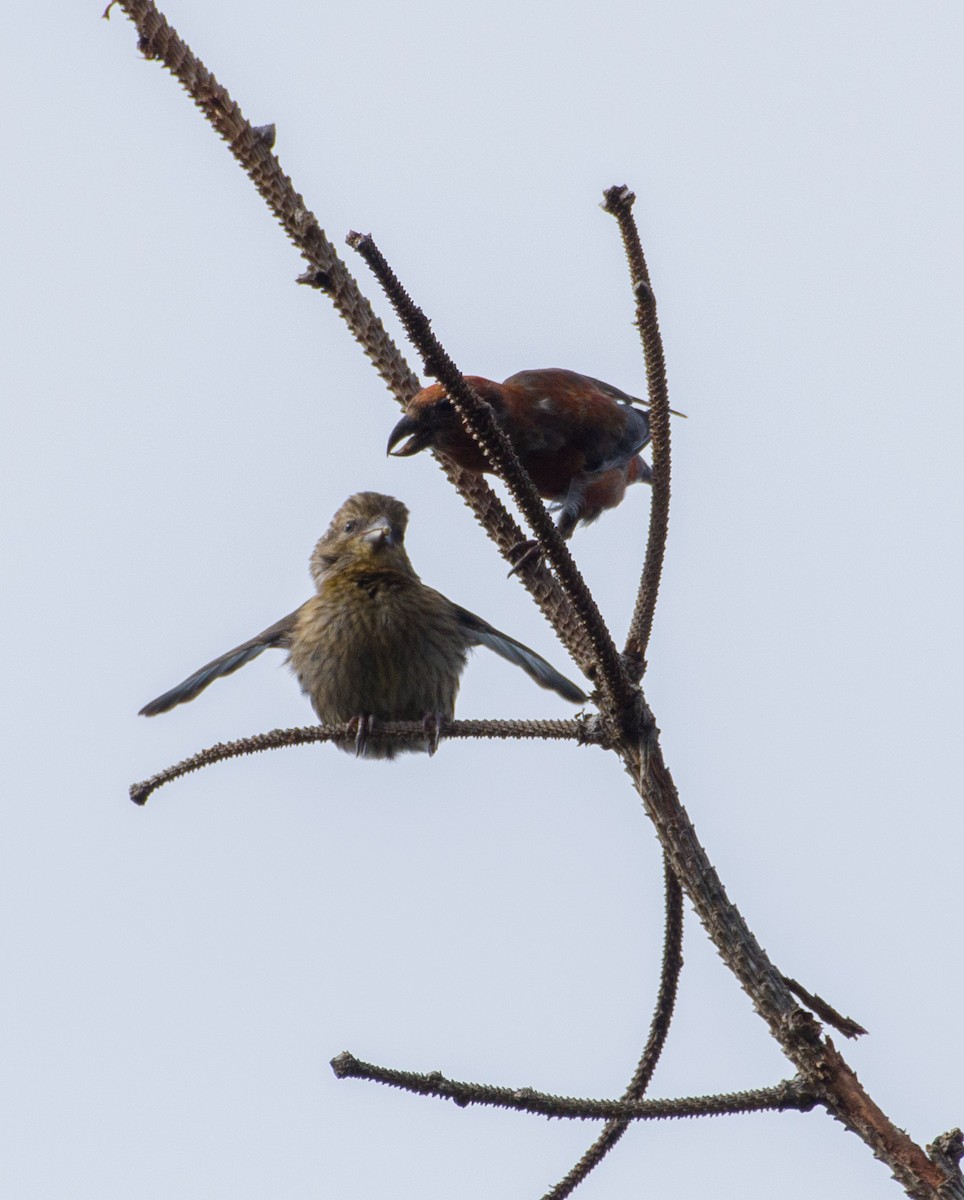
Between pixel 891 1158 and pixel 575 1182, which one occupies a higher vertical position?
pixel 575 1182

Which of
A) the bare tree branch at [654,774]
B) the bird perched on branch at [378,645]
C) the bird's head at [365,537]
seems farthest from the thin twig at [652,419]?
the bird's head at [365,537]

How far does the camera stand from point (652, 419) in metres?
2.92

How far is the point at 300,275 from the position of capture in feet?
10.6

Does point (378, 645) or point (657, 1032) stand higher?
point (378, 645)

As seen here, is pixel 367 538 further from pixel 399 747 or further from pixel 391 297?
pixel 391 297

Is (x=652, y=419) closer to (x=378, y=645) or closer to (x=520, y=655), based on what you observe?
(x=520, y=655)

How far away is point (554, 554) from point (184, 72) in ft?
4.87

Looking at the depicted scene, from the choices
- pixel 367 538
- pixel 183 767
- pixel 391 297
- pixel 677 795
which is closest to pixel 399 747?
pixel 367 538

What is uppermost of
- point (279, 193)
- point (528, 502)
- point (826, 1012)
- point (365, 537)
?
point (365, 537)

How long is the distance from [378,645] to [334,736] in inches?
90.8

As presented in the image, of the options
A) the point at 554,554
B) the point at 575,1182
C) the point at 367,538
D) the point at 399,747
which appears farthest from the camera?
the point at 367,538

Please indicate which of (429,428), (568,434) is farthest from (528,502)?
(568,434)

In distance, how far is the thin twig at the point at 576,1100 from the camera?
222 cm

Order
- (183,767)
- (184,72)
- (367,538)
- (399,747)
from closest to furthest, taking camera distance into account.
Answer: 1. (183,767)
2. (184,72)
3. (399,747)
4. (367,538)
